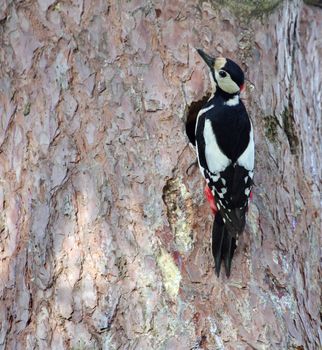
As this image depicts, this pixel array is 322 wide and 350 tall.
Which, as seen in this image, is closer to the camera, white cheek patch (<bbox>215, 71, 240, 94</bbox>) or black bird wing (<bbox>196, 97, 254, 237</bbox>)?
black bird wing (<bbox>196, 97, 254, 237</bbox>)

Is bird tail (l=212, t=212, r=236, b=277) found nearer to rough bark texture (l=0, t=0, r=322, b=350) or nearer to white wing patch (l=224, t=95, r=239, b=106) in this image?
rough bark texture (l=0, t=0, r=322, b=350)

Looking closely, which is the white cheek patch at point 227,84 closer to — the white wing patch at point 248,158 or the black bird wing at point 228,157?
the black bird wing at point 228,157

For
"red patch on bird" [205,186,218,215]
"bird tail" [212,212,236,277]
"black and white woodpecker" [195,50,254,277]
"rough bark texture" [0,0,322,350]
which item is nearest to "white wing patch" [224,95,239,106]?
"black and white woodpecker" [195,50,254,277]

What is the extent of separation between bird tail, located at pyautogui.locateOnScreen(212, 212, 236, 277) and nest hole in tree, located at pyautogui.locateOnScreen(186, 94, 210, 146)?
52 cm

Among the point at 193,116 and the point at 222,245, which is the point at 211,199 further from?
the point at 193,116

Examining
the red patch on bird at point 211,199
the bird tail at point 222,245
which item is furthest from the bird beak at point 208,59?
the bird tail at point 222,245

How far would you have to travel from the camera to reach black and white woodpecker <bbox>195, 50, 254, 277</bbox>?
3533 mm

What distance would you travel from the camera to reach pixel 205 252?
357cm

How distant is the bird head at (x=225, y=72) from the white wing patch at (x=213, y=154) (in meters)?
0.18

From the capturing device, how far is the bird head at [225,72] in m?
3.74

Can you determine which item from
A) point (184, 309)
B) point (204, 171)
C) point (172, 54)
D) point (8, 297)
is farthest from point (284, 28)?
point (8, 297)

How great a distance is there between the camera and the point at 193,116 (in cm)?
402

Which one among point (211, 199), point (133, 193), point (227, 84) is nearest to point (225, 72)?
point (227, 84)

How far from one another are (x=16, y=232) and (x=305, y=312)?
1295mm
